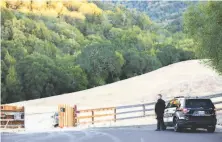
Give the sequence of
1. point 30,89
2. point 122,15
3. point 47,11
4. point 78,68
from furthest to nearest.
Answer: point 122,15 < point 47,11 < point 78,68 < point 30,89

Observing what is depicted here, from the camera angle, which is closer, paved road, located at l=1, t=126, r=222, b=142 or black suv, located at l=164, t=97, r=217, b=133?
paved road, located at l=1, t=126, r=222, b=142

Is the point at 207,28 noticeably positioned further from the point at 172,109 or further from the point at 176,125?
the point at 176,125

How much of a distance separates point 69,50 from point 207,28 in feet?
334

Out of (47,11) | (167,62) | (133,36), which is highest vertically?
(47,11)

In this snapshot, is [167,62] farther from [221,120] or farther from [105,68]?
[221,120]

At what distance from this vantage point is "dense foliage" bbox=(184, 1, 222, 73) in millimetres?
26297

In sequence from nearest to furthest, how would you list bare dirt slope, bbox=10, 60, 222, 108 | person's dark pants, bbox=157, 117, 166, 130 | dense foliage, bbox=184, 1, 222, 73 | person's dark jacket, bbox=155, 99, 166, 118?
person's dark jacket, bbox=155, 99, 166, 118 → person's dark pants, bbox=157, 117, 166, 130 → dense foliage, bbox=184, 1, 222, 73 → bare dirt slope, bbox=10, 60, 222, 108

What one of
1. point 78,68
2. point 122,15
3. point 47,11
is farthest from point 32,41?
point 122,15

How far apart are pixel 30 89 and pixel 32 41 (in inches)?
1206

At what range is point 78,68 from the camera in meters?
96.3

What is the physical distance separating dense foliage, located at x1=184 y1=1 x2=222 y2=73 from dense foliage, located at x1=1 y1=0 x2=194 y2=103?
58565 mm

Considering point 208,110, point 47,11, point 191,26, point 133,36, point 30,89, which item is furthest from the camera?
point 47,11

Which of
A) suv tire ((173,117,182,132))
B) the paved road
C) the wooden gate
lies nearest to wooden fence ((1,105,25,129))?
the wooden gate

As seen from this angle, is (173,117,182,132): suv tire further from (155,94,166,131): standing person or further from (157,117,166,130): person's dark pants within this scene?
(157,117,166,130): person's dark pants
